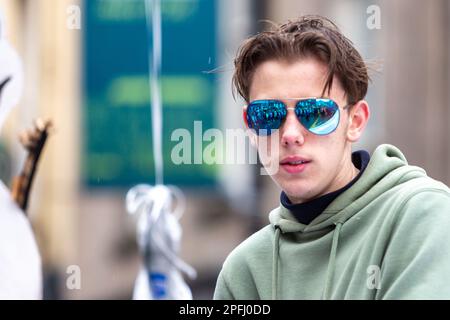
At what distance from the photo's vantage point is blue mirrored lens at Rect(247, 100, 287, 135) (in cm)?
164

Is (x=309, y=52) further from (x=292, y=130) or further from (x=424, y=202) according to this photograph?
(x=424, y=202)

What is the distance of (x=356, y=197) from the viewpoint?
168 centimetres

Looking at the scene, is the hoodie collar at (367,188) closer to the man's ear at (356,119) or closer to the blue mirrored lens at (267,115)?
the man's ear at (356,119)

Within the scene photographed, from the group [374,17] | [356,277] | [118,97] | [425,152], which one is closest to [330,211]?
[356,277]

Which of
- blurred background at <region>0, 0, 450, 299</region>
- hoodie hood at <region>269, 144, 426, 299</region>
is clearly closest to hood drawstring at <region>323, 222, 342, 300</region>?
hoodie hood at <region>269, 144, 426, 299</region>

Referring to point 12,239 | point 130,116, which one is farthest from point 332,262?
point 130,116

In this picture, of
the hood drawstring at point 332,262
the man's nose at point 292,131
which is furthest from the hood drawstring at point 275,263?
the man's nose at point 292,131

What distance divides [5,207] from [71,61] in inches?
71.0

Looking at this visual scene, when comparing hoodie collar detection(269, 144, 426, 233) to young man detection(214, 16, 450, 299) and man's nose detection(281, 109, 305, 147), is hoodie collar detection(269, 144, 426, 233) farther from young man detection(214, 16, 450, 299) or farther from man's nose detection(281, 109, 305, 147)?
man's nose detection(281, 109, 305, 147)

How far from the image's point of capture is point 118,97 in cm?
414

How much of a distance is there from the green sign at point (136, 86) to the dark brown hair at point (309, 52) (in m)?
1.89

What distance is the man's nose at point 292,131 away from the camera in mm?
1631

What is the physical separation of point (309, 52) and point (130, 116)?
7.80 feet

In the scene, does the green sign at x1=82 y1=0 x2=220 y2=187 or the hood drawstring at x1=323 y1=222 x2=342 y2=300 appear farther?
the green sign at x1=82 y1=0 x2=220 y2=187
